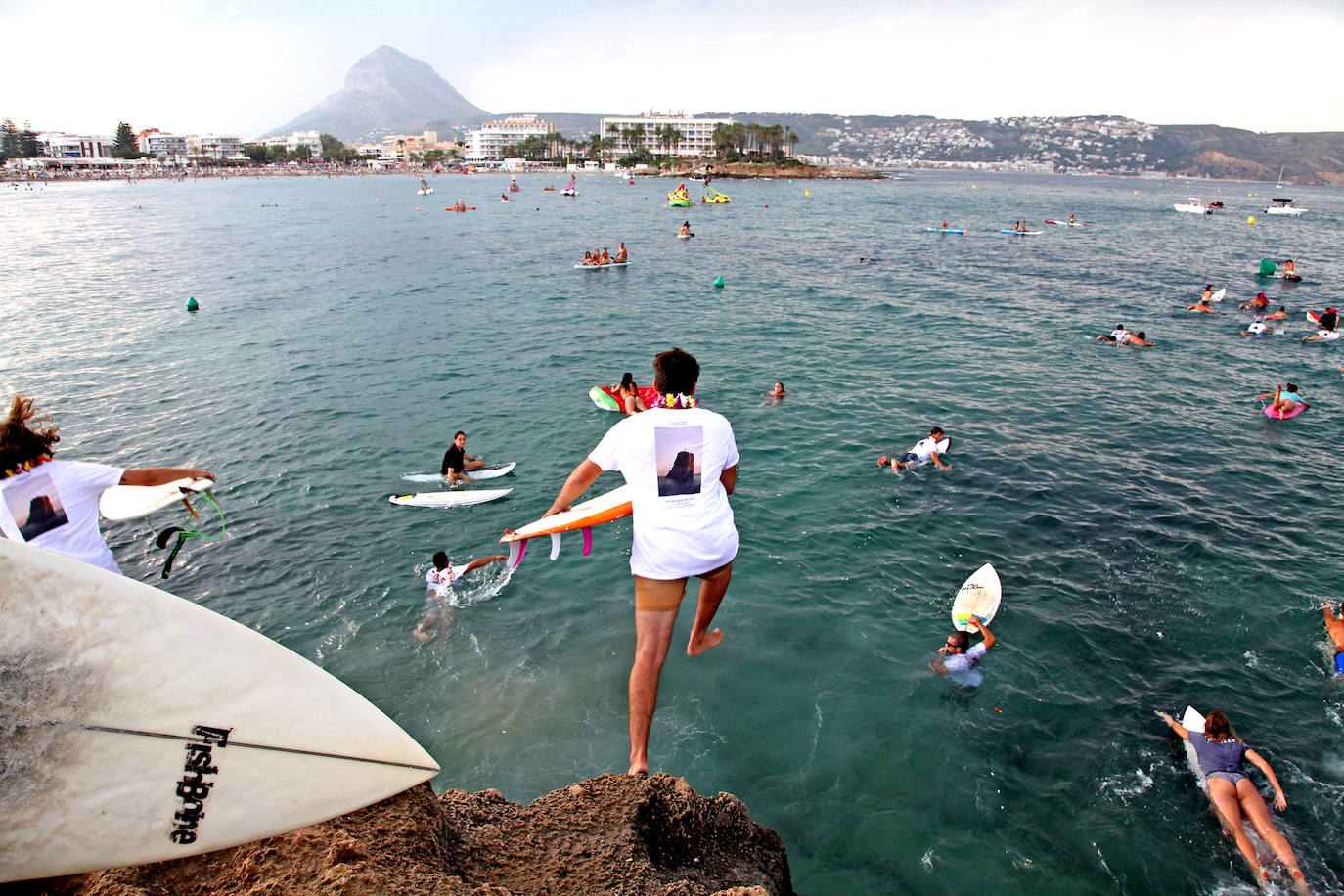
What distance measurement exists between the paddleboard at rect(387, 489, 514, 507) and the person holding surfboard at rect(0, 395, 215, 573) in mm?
9686

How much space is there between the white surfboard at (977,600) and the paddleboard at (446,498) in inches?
377

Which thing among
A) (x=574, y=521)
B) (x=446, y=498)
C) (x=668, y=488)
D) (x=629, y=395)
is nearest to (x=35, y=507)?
(x=574, y=521)

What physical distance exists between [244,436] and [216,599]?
841 cm

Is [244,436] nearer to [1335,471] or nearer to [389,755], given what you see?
[389,755]

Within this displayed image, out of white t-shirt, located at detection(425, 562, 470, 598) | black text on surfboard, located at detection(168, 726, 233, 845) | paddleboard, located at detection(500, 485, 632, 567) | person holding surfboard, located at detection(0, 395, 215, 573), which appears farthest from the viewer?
white t-shirt, located at detection(425, 562, 470, 598)

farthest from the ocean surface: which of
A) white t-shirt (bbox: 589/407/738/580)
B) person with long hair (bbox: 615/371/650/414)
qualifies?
white t-shirt (bbox: 589/407/738/580)

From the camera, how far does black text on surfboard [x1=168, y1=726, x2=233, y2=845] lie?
3.20 m

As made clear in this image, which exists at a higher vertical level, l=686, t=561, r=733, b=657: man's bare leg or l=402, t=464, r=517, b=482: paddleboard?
l=686, t=561, r=733, b=657: man's bare leg

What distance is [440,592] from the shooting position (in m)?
11.9

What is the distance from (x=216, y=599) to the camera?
11859mm

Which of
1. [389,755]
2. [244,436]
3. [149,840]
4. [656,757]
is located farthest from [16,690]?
[244,436]

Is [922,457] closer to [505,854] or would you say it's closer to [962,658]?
[962,658]

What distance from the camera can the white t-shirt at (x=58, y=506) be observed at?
4652mm

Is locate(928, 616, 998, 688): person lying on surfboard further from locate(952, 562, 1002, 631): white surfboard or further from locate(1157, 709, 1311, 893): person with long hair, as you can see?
locate(1157, 709, 1311, 893): person with long hair
